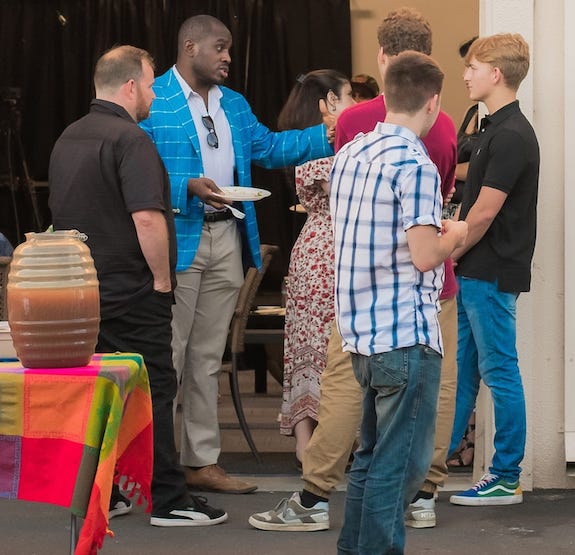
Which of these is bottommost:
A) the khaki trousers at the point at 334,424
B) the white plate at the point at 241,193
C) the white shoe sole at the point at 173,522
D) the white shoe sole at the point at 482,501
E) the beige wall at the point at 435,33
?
the white shoe sole at the point at 482,501

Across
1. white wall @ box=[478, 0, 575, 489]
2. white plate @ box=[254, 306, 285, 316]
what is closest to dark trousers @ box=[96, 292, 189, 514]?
white wall @ box=[478, 0, 575, 489]

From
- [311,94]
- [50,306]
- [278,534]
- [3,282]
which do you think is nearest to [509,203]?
[311,94]

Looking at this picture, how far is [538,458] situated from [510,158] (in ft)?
4.45

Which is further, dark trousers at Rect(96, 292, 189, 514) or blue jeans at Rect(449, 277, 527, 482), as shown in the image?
blue jeans at Rect(449, 277, 527, 482)

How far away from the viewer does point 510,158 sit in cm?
492

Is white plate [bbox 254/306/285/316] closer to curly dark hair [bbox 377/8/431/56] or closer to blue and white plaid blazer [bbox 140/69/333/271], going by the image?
blue and white plaid blazer [bbox 140/69/333/271]

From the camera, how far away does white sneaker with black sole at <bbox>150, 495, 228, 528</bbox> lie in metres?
4.69

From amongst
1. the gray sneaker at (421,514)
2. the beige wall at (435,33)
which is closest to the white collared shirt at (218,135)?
the gray sneaker at (421,514)

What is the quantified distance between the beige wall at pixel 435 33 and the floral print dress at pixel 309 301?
4.19 m

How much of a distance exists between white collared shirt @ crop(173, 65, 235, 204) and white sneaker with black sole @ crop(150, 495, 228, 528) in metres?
1.24

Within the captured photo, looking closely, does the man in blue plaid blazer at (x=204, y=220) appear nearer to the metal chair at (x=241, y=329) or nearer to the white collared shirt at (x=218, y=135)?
the white collared shirt at (x=218, y=135)

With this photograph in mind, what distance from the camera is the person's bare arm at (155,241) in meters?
4.36

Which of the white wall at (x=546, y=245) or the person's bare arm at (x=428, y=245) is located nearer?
the person's bare arm at (x=428, y=245)

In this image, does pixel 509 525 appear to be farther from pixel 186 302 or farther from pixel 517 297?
pixel 186 302
